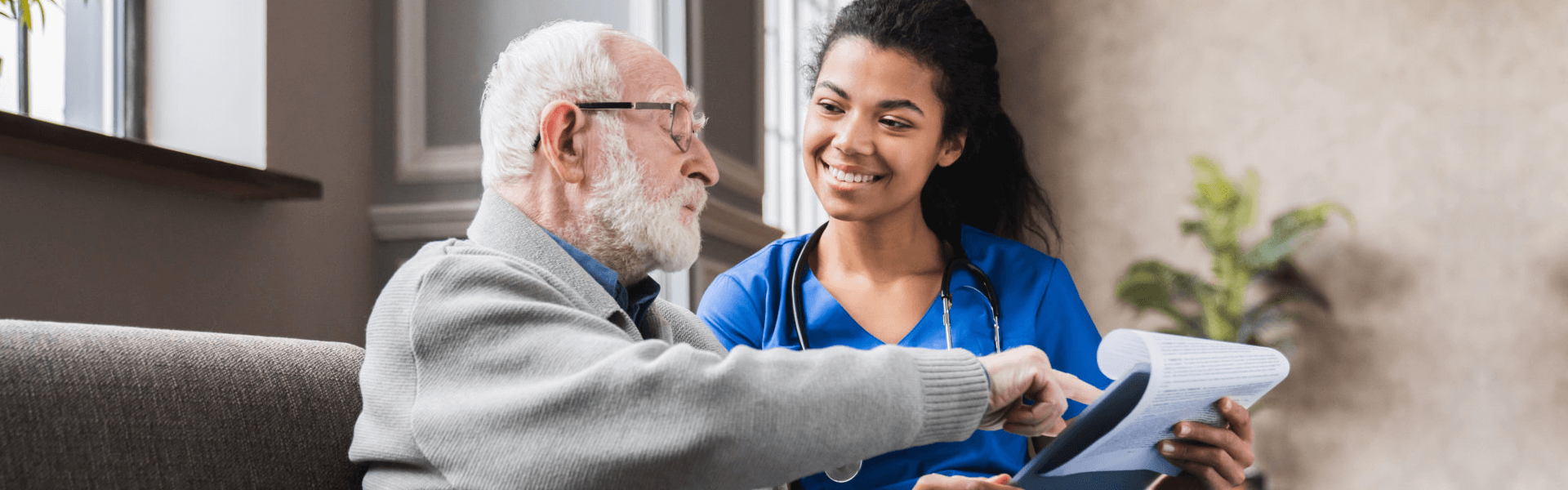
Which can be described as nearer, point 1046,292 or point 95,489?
point 95,489

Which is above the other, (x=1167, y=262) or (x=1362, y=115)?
(x=1362, y=115)

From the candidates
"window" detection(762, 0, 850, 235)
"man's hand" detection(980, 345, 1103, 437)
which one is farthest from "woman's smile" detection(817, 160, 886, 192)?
"window" detection(762, 0, 850, 235)

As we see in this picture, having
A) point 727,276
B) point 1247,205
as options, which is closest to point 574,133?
point 727,276

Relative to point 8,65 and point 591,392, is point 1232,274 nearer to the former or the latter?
point 8,65

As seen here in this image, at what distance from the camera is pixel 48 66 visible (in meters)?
1.95

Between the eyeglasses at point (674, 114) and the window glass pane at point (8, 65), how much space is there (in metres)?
1.14

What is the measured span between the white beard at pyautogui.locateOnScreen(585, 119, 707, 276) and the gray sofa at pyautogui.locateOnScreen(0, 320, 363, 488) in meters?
0.33

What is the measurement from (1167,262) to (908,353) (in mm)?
6095

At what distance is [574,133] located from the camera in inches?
51.8

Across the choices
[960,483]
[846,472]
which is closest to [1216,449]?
[960,483]

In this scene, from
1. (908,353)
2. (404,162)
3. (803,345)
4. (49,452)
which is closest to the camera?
(49,452)

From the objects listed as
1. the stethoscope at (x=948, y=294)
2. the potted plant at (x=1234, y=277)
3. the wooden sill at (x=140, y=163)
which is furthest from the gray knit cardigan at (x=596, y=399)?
the potted plant at (x=1234, y=277)

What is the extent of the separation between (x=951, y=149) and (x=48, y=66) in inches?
62.2

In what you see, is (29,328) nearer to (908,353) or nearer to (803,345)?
(908,353)
